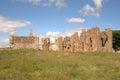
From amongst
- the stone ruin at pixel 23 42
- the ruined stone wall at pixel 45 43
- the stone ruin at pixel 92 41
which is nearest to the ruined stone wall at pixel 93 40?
the stone ruin at pixel 92 41

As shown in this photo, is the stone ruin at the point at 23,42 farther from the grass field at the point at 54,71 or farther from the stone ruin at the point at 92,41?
the grass field at the point at 54,71

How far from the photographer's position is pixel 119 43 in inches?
2997

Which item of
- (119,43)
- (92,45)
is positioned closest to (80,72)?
(92,45)

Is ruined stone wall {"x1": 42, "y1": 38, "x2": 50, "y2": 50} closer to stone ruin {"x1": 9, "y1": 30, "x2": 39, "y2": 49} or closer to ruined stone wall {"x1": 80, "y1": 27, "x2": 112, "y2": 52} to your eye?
stone ruin {"x1": 9, "y1": 30, "x2": 39, "y2": 49}

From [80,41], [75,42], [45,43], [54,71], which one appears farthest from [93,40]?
[54,71]

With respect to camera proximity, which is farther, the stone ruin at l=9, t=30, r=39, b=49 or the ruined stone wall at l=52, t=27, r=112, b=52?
the stone ruin at l=9, t=30, r=39, b=49

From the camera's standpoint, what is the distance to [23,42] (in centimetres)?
5716

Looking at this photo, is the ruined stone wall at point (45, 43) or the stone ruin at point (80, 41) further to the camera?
the ruined stone wall at point (45, 43)

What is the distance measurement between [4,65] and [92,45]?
27.2 metres

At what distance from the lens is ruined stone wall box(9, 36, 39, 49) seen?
56.5 metres

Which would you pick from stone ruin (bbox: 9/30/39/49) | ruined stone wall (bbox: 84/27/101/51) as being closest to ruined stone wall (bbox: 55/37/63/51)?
stone ruin (bbox: 9/30/39/49)

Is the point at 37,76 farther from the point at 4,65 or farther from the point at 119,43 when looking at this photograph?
the point at 119,43

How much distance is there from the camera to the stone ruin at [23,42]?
5650cm

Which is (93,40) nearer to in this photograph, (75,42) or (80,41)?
(80,41)
